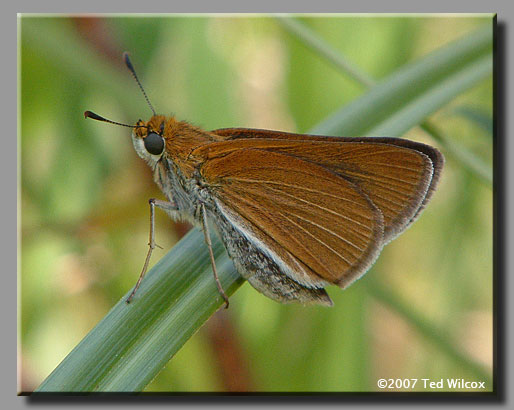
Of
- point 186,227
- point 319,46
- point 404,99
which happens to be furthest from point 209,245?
point 319,46

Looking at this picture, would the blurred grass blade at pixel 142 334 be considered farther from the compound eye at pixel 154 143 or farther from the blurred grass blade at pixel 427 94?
the blurred grass blade at pixel 427 94

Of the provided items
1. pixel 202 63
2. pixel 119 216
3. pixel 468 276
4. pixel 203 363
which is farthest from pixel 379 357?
pixel 202 63

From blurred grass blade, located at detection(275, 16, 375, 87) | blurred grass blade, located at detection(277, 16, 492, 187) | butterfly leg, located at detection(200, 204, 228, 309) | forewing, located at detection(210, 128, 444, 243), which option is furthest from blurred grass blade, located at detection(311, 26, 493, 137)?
butterfly leg, located at detection(200, 204, 228, 309)

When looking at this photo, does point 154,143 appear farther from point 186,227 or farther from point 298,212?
point 186,227

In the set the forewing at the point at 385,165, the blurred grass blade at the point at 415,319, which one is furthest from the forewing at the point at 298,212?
the blurred grass blade at the point at 415,319

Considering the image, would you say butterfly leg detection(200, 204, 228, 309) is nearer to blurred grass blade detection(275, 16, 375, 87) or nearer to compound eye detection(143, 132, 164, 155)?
compound eye detection(143, 132, 164, 155)

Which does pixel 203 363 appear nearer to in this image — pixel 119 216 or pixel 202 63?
pixel 119 216
